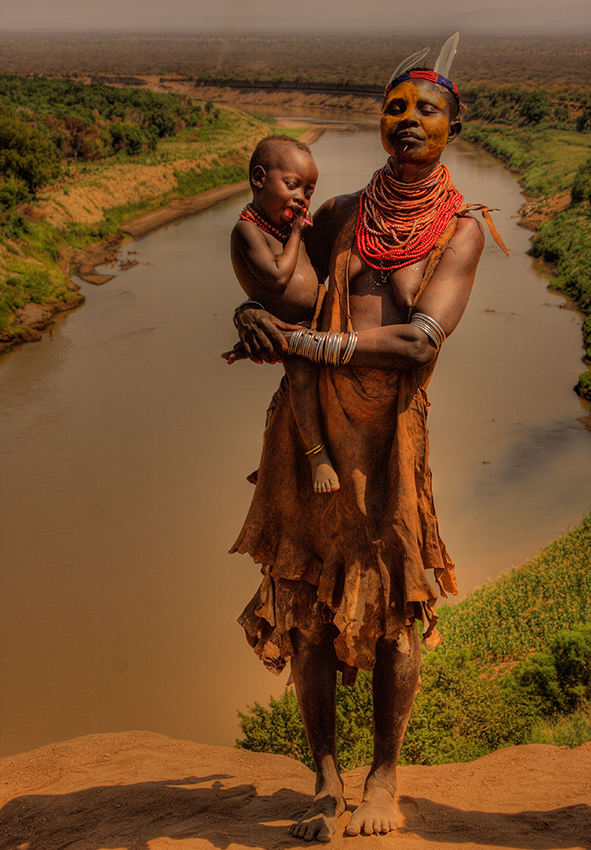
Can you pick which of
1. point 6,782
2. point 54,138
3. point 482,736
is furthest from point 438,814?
point 54,138

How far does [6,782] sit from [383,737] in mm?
2953

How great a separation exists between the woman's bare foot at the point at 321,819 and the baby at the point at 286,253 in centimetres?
124

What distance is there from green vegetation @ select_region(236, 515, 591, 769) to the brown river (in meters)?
1.74

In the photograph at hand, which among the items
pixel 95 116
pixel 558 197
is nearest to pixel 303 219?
pixel 558 197

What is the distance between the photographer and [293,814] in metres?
3.49

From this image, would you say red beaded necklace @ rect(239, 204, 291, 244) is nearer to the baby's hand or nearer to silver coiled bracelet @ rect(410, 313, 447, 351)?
the baby's hand

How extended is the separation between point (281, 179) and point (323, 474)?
990 millimetres

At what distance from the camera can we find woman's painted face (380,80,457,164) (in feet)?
8.39

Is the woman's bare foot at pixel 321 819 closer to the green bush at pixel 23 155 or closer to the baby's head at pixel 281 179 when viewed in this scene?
the baby's head at pixel 281 179

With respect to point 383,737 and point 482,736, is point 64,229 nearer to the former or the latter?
point 482,736

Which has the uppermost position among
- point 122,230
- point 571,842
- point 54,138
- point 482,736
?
point 54,138

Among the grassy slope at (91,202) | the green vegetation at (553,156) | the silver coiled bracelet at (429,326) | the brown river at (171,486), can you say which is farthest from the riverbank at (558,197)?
the silver coiled bracelet at (429,326)

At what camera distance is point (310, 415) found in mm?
2709

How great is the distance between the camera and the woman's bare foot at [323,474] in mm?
2688
